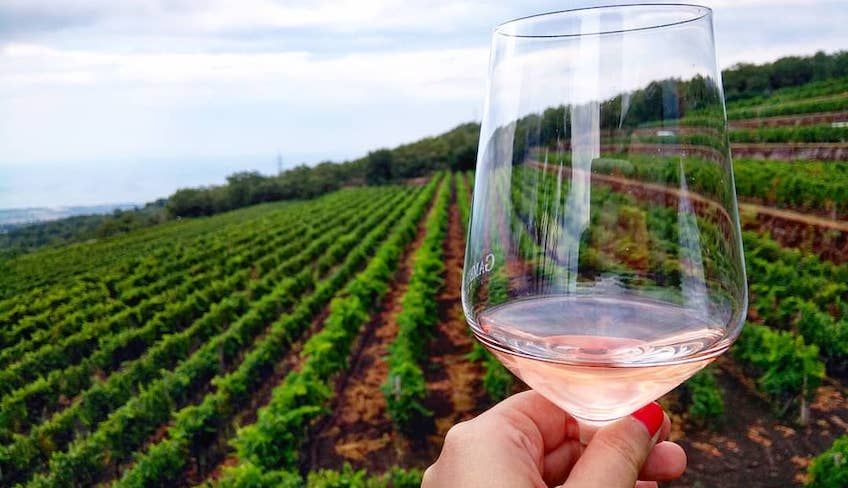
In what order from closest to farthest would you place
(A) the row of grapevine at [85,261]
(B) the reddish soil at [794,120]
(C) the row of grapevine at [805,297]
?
1. (B) the reddish soil at [794,120]
2. (A) the row of grapevine at [85,261]
3. (C) the row of grapevine at [805,297]

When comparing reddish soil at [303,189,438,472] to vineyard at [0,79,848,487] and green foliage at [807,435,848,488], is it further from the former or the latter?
green foliage at [807,435,848,488]

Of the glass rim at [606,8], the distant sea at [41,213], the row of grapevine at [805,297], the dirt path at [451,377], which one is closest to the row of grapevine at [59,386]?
the distant sea at [41,213]

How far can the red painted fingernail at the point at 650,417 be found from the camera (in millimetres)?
1002

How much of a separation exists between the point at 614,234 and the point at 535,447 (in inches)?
19.1

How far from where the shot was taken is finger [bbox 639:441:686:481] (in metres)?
1.13

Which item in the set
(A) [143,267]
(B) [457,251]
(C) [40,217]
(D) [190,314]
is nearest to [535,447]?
(C) [40,217]

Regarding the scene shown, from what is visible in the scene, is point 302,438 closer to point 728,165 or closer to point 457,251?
point 728,165

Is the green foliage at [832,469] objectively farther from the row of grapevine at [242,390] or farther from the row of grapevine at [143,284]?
the row of grapevine at [143,284]

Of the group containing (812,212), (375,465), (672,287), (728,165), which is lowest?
(375,465)

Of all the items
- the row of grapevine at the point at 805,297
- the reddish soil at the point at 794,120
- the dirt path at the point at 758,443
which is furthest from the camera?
the row of grapevine at the point at 805,297

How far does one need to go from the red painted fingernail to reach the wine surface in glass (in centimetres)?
10

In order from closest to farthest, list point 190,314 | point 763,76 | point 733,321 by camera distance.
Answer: point 733,321
point 763,76
point 190,314

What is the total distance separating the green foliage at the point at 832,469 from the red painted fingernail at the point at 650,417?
4.21 m

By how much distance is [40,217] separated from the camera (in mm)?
4227
